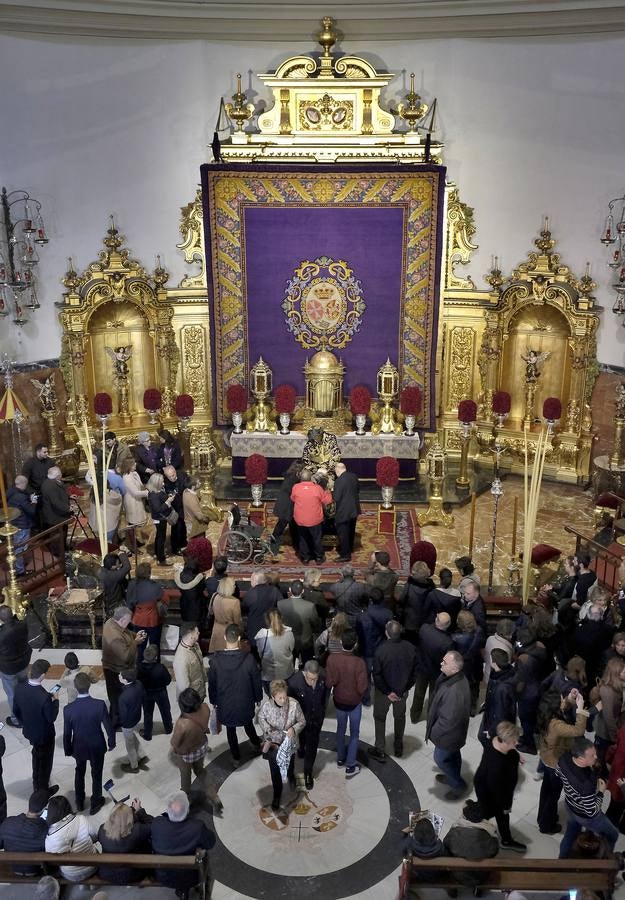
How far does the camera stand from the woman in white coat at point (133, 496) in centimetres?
1275

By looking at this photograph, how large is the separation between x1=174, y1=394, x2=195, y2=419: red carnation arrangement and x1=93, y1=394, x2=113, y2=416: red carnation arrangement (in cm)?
121

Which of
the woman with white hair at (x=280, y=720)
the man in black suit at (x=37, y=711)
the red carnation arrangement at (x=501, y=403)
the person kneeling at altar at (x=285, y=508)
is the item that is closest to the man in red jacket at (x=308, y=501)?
the person kneeling at altar at (x=285, y=508)

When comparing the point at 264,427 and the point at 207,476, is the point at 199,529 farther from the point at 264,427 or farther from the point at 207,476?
the point at 264,427

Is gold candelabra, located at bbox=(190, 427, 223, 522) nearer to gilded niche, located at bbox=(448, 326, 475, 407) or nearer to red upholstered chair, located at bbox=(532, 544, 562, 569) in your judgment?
gilded niche, located at bbox=(448, 326, 475, 407)

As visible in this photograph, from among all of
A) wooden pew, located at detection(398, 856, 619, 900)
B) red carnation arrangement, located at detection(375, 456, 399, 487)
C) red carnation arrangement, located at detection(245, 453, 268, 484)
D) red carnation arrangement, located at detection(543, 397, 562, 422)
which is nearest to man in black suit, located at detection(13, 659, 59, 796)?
wooden pew, located at detection(398, 856, 619, 900)

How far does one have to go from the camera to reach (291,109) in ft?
52.2

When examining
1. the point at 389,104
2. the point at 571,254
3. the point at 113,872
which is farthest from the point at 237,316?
the point at 113,872

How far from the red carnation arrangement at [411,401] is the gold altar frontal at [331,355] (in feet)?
2.36

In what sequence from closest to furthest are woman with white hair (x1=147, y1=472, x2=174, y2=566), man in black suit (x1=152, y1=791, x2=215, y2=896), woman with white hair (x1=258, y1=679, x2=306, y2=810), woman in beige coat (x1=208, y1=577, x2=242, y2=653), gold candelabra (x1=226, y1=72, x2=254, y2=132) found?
man in black suit (x1=152, y1=791, x2=215, y2=896) < woman with white hair (x1=258, y1=679, x2=306, y2=810) < woman in beige coat (x1=208, y1=577, x2=242, y2=653) < woman with white hair (x1=147, y1=472, x2=174, y2=566) < gold candelabra (x1=226, y1=72, x2=254, y2=132)

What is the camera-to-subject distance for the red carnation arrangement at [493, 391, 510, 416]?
16.3 m

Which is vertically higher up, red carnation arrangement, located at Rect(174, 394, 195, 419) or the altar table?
red carnation arrangement, located at Rect(174, 394, 195, 419)

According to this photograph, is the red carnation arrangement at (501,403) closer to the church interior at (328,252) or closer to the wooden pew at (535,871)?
the church interior at (328,252)

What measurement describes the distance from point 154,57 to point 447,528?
9.67m

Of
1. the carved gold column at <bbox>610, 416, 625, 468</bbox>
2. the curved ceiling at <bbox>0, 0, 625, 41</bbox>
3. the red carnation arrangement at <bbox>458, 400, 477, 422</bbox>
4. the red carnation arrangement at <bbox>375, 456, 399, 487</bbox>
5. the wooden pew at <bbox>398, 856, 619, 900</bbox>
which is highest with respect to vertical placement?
the curved ceiling at <bbox>0, 0, 625, 41</bbox>
